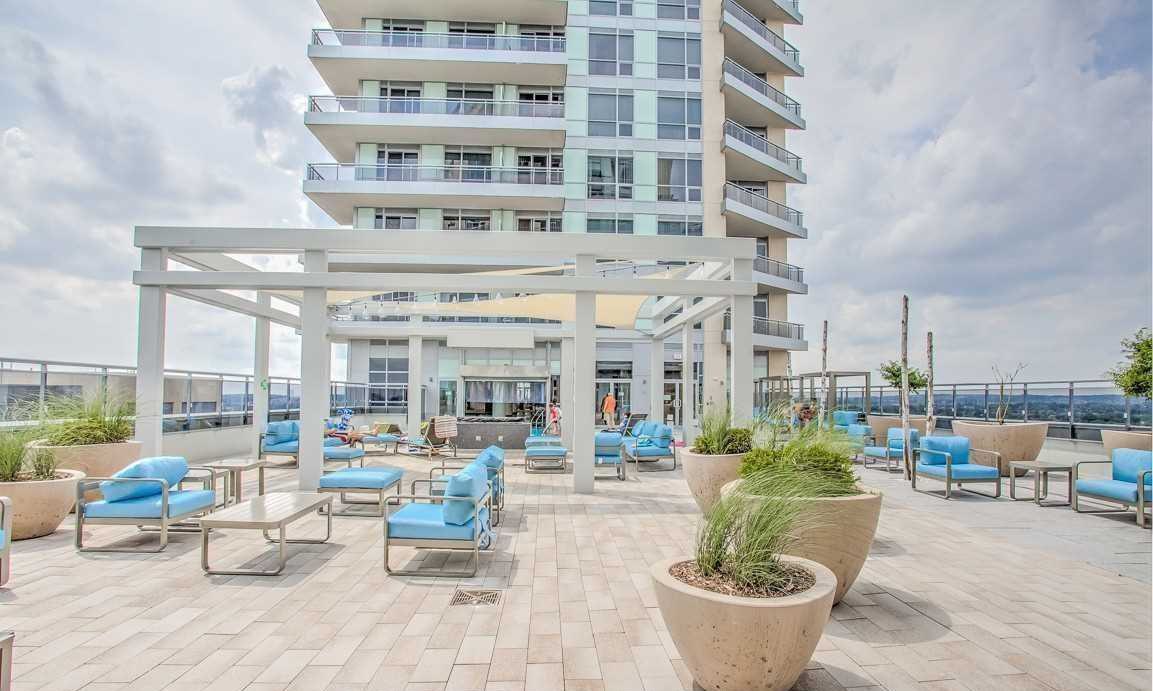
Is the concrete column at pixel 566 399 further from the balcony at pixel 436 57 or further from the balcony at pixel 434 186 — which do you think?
the balcony at pixel 436 57

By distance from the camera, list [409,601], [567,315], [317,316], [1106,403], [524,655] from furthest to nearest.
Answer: [567,315], [1106,403], [317,316], [409,601], [524,655]

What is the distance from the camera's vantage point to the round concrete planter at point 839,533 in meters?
3.82

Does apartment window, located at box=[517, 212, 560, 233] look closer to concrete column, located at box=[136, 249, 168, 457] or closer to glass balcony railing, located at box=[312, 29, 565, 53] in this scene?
glass balcony railing, located at box=[312, 29, 565, 53]

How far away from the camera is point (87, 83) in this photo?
730 centimetres

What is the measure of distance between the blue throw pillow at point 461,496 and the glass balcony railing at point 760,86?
24256 millimetres

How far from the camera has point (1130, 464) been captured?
23.6ft

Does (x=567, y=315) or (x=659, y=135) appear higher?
(x=659, y=135)

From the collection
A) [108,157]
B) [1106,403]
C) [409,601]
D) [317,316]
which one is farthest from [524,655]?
[1106,403]

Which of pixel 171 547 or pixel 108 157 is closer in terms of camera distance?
pixel 171 547

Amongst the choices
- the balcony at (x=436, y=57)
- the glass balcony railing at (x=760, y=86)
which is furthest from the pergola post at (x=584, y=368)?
the glass balcony railing at (x=760, y=86)

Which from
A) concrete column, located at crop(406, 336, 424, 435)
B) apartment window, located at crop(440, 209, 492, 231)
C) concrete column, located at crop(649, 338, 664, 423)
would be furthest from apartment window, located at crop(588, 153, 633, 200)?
concrete column, located at crop(649, 338, 664, 423)

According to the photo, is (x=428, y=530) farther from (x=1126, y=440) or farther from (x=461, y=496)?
(x=1126, y=440)

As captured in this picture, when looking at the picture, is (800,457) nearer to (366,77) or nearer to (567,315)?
(567,315)

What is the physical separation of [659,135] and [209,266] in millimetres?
19700
